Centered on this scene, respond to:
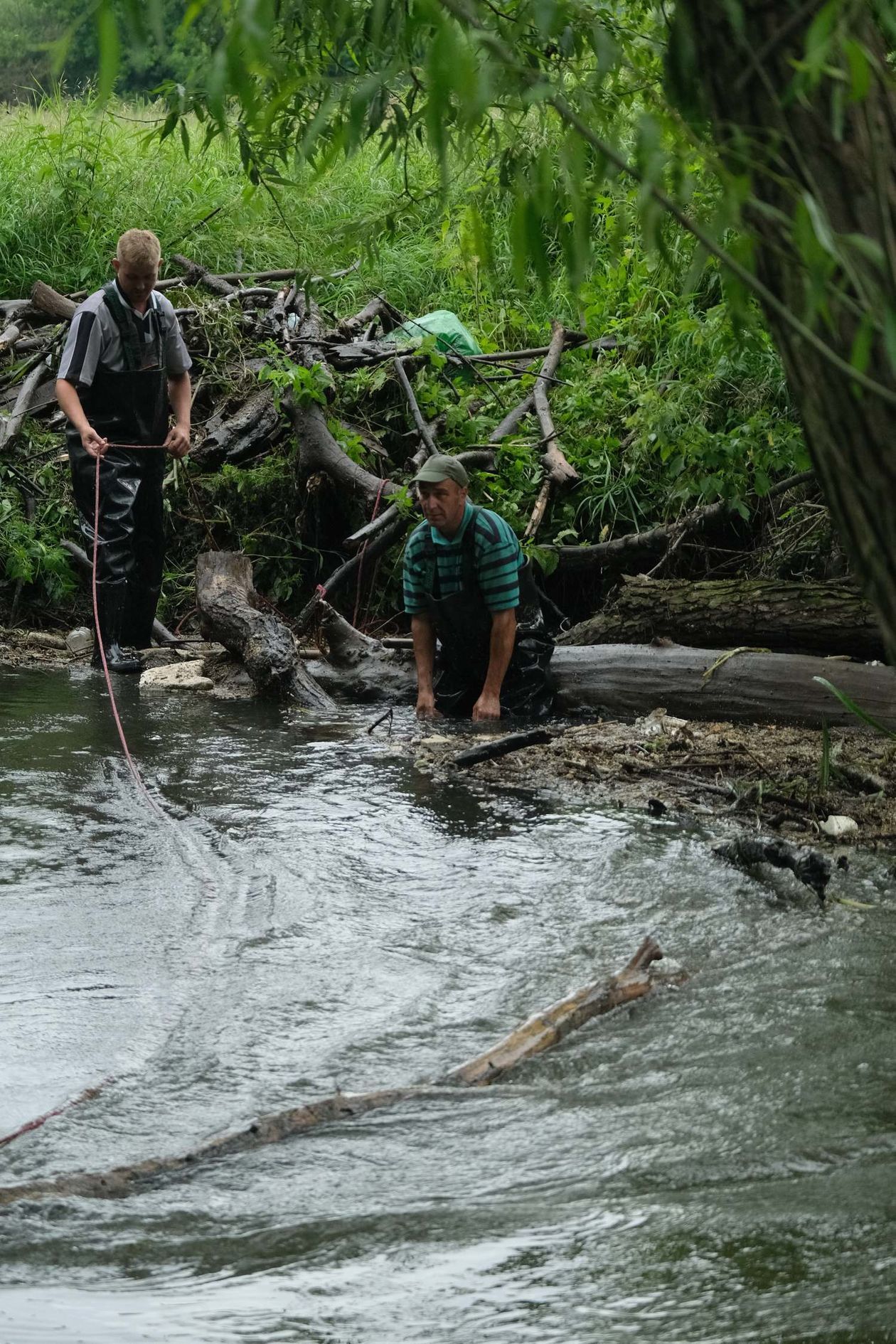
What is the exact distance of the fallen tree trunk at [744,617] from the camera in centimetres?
705

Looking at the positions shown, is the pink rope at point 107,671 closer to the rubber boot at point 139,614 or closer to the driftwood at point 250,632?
the rubber boot at point 139,614

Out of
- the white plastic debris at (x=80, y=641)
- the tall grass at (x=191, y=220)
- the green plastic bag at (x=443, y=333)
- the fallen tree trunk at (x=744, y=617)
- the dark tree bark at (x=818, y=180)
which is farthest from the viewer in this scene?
the tall grass at (x=191, y=220)

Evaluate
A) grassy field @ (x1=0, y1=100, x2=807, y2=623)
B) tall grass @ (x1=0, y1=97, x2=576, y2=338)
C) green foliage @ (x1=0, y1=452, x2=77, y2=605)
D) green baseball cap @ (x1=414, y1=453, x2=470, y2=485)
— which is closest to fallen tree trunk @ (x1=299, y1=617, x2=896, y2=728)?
grassy field @ (x1=0, y1=100, x2=807, y2=623)

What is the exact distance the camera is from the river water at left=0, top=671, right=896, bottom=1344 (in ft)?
7.09

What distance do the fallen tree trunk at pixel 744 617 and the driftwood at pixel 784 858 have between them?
245 centimetres

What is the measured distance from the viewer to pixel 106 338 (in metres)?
8.12

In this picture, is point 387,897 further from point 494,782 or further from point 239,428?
point 239,428

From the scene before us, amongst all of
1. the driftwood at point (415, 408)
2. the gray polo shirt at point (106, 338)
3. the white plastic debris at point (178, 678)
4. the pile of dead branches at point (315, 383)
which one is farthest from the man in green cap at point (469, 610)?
the gray polo shirt at point (106, 338)

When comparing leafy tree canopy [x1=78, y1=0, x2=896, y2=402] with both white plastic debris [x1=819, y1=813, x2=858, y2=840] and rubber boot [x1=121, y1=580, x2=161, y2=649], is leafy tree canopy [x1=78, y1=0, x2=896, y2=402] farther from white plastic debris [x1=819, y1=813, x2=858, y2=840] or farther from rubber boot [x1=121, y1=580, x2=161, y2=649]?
rubber boot [x1=121, y1=580, x2=161, y2=649]

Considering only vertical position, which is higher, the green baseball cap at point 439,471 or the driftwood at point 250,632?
the green baseball cap at point 439,471

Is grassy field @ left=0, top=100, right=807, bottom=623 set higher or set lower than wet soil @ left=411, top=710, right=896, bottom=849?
higher

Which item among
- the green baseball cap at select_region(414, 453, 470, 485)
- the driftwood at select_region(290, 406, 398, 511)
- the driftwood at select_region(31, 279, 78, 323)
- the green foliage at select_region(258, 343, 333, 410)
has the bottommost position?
the driftwood at select_region(290, 406, 398, 511)

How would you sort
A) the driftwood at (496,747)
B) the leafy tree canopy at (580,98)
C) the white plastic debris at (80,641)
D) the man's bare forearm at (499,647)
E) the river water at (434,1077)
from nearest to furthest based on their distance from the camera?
the leafy tree canopy at (580,98) → the river water at (434,1077) → the driftwood at (496,747) → the man's bare forearm at (499,647) → the white plastic debris at (80,641)

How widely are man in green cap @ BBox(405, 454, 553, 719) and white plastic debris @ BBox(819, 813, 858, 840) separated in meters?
2.41
